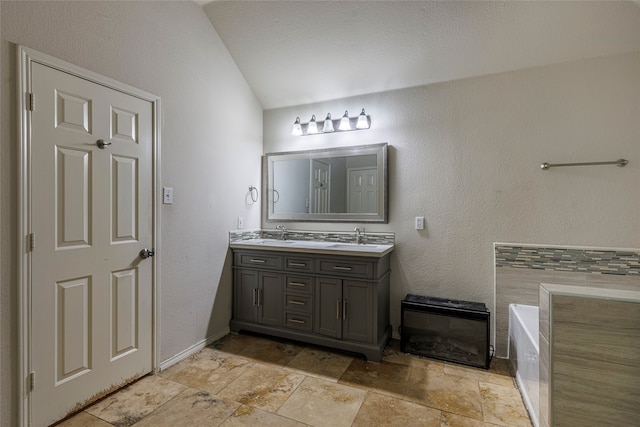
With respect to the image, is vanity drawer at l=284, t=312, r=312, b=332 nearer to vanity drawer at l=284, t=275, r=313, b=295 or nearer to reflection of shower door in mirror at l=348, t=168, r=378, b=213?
vanity drawer at l=284, t=275, r=313, b=295

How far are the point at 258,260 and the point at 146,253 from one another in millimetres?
970

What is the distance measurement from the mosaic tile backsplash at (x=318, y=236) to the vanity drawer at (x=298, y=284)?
2.03 ft

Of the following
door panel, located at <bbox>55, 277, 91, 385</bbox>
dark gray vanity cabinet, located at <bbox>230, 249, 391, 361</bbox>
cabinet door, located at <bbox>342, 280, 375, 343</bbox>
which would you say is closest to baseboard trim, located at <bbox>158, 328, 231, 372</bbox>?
dark gray vanity cabinet, located at <bbox>230, 249, 391, 361</bbox>

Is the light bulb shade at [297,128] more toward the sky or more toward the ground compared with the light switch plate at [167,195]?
more toward the sky

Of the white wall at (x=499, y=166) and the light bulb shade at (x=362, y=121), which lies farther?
the light bulb shade at (x=362, y=121)

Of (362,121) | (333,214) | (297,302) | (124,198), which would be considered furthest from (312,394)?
(362,121)

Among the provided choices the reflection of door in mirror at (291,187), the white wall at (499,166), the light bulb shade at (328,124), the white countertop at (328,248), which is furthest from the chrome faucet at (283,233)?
the light bulb shade at (328,124)

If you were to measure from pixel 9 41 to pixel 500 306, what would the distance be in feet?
11.7

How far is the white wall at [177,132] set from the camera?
1.48 m

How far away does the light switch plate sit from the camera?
87.1 inches

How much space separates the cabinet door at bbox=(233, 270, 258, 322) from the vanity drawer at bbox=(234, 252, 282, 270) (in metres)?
0.08

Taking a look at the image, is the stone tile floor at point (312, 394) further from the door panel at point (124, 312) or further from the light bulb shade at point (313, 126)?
the light bulb shade at point (313, 126)

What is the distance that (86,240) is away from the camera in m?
1.77

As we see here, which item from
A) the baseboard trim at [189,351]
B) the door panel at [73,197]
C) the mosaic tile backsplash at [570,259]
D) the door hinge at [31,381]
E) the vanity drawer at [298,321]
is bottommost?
the baseboard trim at [189,351]
